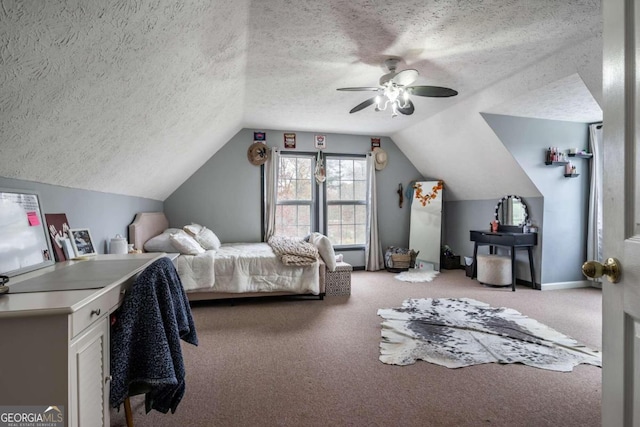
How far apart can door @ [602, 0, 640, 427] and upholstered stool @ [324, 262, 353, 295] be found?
10.7ft

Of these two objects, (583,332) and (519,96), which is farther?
(519,96)

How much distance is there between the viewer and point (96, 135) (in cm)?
191

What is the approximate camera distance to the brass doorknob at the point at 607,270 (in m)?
0.83

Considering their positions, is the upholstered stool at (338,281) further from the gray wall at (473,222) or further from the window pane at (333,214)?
the gray wall at (473,222)

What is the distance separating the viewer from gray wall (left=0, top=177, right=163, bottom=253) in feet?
6.22

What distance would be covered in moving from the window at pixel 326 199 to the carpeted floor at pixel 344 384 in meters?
2.50

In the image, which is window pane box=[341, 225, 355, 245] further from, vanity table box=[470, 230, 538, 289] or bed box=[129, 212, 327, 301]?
vanity table box=[470, 230, 538, 289]

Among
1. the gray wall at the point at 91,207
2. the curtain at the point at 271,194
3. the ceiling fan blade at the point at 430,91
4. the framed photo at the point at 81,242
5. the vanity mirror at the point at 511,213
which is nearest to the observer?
the gray wall at the point at 91,207

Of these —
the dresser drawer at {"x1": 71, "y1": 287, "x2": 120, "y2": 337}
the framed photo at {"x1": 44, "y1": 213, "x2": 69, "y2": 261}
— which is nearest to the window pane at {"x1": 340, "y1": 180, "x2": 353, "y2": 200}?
the framed photo at {"x1": 44, "y1": 213, "x2": 69, "y2": 261}

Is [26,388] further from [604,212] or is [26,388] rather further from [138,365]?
[604,212]

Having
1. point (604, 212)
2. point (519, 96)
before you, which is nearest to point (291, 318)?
point (604, 212)

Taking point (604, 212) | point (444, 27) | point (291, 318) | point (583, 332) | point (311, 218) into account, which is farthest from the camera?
point (311, 218)

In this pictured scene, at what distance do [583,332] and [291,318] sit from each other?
265cm

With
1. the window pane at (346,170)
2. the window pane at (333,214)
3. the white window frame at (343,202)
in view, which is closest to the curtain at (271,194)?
the white window frame at (343,202)
